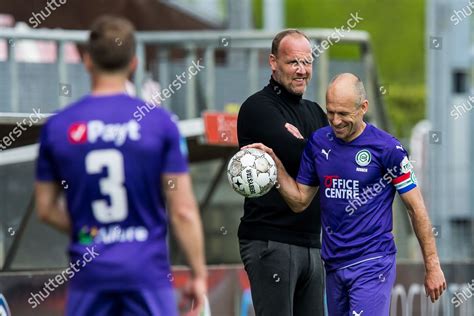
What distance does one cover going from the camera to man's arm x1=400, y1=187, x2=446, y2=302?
7.49m

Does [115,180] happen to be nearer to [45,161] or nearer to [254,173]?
[45,161]

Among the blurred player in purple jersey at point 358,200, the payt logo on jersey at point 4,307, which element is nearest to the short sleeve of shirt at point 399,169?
the blurred player in purple jersey at point 358,200

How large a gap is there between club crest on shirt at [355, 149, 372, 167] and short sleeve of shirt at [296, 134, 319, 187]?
308 mm

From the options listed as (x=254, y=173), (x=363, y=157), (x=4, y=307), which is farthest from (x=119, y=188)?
(x=4, y=307)

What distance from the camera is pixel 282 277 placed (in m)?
7.86

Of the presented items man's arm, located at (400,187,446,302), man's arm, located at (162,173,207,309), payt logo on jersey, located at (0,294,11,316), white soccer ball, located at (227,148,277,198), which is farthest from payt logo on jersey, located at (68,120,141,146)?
payt logo on jersey, located at (0,294,11,316)

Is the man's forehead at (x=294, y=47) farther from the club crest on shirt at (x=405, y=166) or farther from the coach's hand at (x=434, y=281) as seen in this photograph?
the coach's hand at (x=434, y=281)

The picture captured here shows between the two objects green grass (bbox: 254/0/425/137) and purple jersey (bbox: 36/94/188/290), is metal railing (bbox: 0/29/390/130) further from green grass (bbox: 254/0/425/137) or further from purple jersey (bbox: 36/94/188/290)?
green grass (bbox: 254/0/425/137)

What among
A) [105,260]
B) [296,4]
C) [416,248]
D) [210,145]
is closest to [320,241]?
[105,260]

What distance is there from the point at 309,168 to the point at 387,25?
36.0 m

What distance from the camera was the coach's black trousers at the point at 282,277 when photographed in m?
7.86

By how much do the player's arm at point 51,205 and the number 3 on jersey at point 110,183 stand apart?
238 millimetres

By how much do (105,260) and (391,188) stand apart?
2.66 metres

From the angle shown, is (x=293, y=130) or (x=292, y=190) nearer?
(x=292, y=190)
